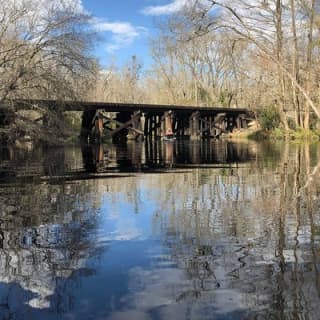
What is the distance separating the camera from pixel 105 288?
203 inches

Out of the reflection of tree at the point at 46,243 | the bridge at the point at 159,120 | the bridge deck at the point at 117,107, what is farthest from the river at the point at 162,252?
the bridge at the point at 159,120

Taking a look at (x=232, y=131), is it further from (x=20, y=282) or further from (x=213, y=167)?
(x=20, y=282)

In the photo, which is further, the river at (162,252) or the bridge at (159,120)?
the bridge at (159,120)

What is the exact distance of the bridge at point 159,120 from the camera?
48.5 meters

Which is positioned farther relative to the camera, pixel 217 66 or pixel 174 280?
pixel 217 66

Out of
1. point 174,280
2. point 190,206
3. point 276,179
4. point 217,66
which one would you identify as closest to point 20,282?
point 174,280

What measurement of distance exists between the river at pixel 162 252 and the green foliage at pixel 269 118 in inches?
1466

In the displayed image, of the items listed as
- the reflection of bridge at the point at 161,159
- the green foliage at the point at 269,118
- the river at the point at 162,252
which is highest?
the green foliage at the point at 269,118

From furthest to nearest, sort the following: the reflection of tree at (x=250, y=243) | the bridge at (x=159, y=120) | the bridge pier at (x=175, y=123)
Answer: the bridge pier at (x=175, y=123), the bridge at (x=159, y=120), the reflection of tree at (x=250, y=243)

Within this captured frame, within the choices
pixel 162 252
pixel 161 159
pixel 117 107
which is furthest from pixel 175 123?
pixel 162 252

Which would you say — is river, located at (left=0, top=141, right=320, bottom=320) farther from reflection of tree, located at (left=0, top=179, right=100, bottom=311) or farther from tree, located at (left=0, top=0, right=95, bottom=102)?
tree, located at (left=0, top=0, right=95, bottom=102)

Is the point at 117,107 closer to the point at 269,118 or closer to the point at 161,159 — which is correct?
the point at 269,118

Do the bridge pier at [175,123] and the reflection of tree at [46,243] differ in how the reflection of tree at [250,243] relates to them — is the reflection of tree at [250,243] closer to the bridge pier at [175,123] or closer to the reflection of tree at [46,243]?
the reflection of tree at [46,243]

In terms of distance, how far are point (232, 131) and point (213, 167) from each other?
4080 cm
